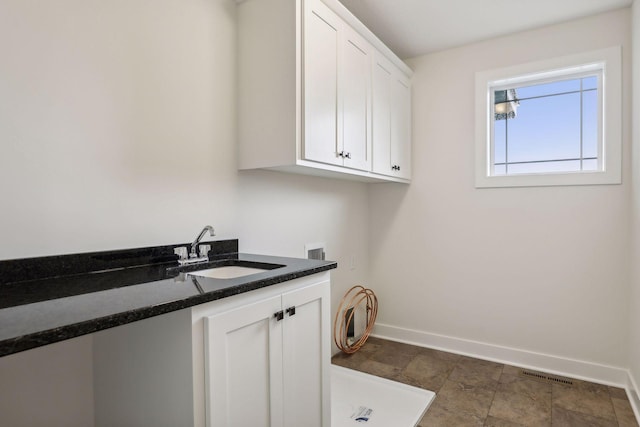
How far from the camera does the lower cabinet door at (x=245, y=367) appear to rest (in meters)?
1.10

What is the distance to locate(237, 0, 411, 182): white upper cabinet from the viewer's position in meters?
1.81

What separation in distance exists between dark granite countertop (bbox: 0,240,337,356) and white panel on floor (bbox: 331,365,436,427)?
1021mm

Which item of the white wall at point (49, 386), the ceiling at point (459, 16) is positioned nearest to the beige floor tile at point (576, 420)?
the white wall at point (49, 386)

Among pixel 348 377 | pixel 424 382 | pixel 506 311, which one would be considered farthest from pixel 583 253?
pixel 348 377

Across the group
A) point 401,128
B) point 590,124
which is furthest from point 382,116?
point 590,124

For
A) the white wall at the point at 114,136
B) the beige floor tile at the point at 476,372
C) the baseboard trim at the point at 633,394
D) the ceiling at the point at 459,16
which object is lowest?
the beige floor tile at the point at 476,372

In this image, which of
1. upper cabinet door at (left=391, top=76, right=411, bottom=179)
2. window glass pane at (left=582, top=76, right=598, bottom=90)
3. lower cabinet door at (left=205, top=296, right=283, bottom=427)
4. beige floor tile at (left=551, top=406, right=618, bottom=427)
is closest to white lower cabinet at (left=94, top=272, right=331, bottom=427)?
lower cabinet door at (left=205, top=296, right=283, bottom=427)

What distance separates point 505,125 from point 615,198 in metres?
0.93

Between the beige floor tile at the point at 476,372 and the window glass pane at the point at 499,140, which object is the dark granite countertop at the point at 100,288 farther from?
the window glass pane at the point at 499,140

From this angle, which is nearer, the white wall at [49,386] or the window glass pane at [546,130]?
the white wall at [49,386]

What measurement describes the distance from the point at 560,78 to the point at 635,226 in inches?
47.5

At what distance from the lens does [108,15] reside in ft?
4.76

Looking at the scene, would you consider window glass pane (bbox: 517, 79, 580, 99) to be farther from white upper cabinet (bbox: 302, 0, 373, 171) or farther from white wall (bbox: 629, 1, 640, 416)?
white upper cabinet (bbox: 302, 0, 373, 171)

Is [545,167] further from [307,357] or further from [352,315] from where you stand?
[307,357]
